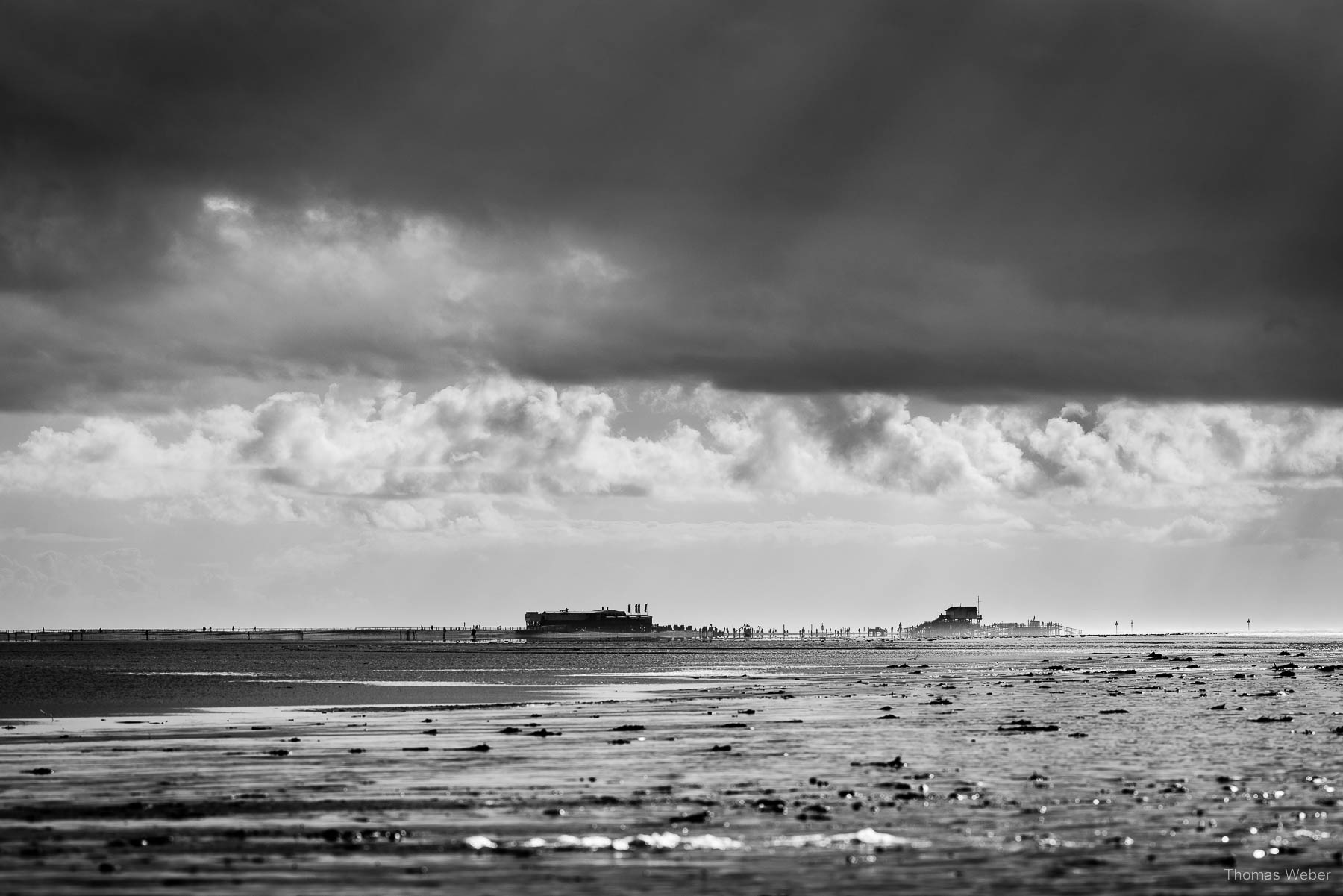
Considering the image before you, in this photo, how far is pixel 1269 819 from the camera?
1308 inches

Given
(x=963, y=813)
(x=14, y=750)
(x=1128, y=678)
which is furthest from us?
(x=1128, y=678)

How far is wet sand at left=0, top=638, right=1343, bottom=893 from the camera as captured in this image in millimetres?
27469

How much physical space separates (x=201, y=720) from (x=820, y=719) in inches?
1114

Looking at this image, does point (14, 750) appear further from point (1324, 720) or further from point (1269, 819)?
point (1324, 720)

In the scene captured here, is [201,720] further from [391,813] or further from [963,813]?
[963,813]

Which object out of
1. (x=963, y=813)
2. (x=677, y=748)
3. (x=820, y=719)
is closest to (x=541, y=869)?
(x=963, y=813)

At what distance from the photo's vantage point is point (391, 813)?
3509cm

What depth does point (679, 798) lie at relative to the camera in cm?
3794

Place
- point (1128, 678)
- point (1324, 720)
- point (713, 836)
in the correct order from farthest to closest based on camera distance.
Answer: point (1128, 678)
point (1324, 720)
point (713, 836)

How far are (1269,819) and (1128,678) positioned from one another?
85287 mm

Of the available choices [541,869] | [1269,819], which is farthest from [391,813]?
[1269,819]

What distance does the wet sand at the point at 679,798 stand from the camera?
27469mm

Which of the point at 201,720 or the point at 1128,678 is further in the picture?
the point at 1128,678

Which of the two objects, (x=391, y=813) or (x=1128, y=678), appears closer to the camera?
(x=391, y=813)
